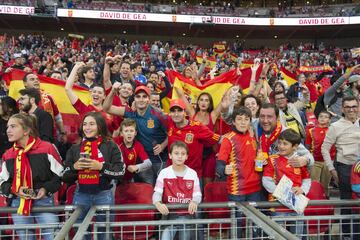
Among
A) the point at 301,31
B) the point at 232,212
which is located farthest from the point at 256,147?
the point at 301,31

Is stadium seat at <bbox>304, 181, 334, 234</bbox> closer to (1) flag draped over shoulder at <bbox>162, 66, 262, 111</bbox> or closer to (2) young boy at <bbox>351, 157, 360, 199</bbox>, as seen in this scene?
(2) young boy at <bbox>351, 157, 360, 199</bbox>

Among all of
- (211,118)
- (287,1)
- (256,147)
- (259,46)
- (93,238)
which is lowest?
(93,238)

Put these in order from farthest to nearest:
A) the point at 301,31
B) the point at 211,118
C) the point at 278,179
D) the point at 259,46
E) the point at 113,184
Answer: the point at 259,46 → the point at 301,31 → the point at 211,118 → the point at 113,184 → the point at 278,179

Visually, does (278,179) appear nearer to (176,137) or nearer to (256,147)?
(256,147)

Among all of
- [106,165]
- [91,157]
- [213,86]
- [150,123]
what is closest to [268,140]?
[150,123]

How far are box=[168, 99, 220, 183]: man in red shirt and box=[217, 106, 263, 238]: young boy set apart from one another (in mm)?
446

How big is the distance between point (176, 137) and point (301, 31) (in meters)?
34.2

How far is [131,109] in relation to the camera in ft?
16.9

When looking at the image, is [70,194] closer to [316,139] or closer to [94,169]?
[94,169]

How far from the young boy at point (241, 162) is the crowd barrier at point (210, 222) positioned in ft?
0.73

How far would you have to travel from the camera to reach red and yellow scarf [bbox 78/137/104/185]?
380 centimetres

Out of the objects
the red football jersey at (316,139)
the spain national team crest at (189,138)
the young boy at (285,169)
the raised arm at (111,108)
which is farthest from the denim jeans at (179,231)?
the red football jersey at (316,139)

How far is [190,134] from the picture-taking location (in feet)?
15.3

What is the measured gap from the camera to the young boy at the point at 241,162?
13.8 ft
